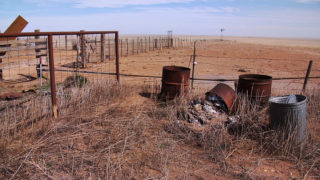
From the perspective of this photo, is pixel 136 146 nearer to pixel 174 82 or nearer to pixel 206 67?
pixel 174 82

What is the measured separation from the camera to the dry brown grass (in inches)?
135

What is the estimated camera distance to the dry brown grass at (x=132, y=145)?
342cm

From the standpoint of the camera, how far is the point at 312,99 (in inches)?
236

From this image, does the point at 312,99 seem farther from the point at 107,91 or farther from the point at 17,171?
the point at 17,171

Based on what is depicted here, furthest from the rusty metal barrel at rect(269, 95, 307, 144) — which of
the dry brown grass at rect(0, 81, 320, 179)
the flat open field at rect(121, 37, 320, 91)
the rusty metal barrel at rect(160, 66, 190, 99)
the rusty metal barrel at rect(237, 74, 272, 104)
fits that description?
the flat open field at rect(121, 37, 320, 91)

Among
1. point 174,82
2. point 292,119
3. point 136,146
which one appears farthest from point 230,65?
point 136,146

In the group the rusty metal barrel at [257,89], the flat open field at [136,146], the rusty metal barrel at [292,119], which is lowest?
the flat open field at [136,146]

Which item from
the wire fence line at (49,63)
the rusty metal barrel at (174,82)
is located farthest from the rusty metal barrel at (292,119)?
the rusty metal barrel at (174,82)

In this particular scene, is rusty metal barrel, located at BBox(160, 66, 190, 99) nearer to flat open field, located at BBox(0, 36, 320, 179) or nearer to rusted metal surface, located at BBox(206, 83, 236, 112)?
rusted metal surface, located at BBox(206, 83, 236, 112)

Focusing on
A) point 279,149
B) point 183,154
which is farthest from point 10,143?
point 279,149

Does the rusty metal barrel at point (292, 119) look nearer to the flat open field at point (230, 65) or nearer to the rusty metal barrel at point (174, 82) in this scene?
the rusty metal barrel at point (174, 82)

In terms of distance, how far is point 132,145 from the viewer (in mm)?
4082

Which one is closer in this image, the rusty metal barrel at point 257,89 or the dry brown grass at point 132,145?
the dry brown grass at point 132,145

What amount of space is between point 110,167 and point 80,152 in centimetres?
62
